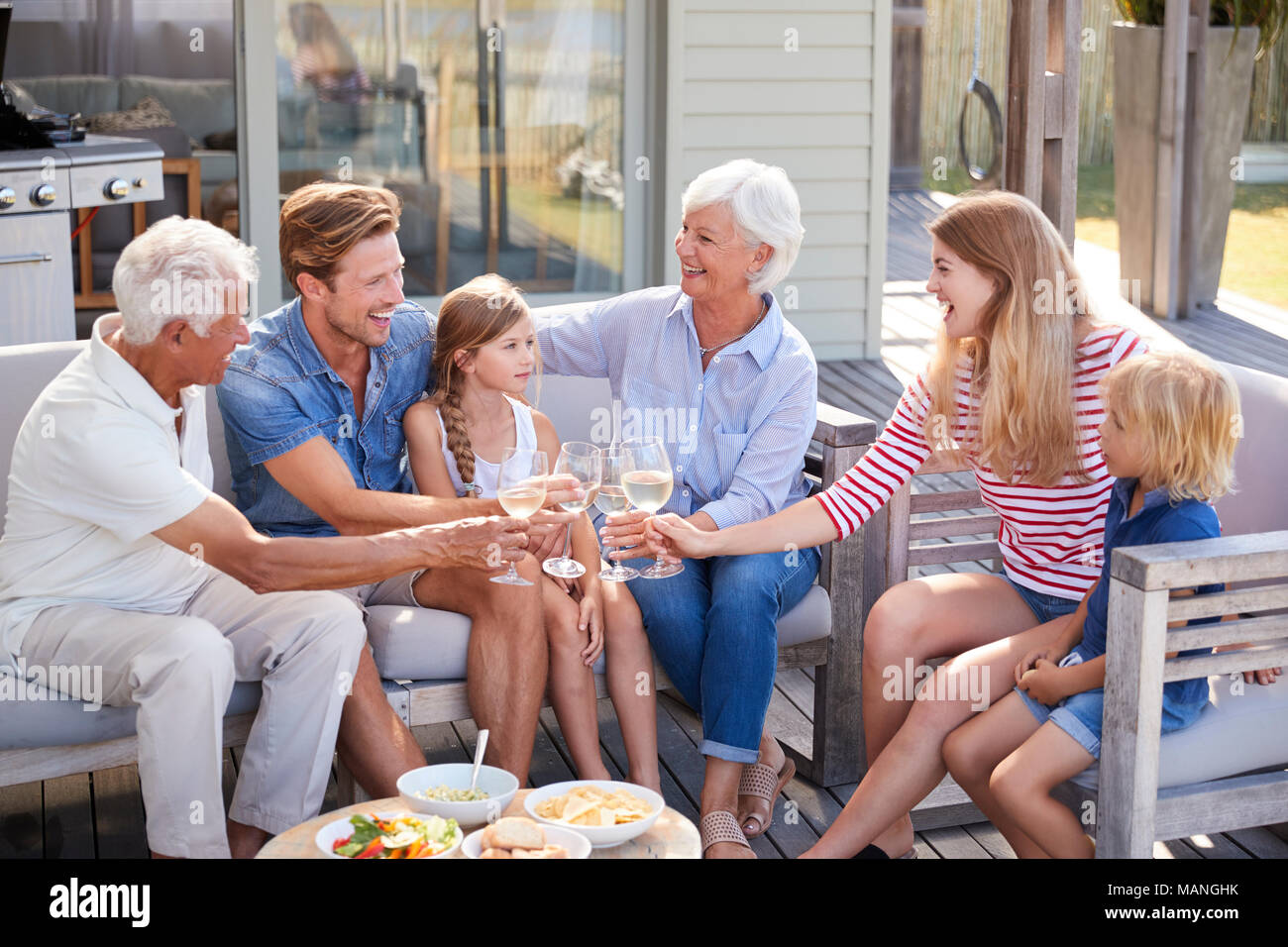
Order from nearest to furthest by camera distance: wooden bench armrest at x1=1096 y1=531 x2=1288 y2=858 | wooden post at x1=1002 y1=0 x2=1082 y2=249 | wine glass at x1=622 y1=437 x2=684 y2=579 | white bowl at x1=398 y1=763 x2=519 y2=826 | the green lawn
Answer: white bowl at x1=398 y1=763 x2=519 y2=826 < wooden bench armrest at x1=1096 y1=531 x2=1288 y2=858 < wine glass at x1=622 y1=437 x2=684 y2=579 < wooden post at x1=1002 y1=0 x2=1082 y2=249 < the green lawn

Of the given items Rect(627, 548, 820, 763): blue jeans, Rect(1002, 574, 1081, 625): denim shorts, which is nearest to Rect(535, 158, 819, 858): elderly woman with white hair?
Rect(627, 548, 820, 763): blue jeans

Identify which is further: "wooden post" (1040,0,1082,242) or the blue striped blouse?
"wooden post" (1040,0,1082,242)

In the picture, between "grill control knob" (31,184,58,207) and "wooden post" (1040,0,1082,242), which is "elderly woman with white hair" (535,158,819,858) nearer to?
"wooden post" (1040,0,1082,242)

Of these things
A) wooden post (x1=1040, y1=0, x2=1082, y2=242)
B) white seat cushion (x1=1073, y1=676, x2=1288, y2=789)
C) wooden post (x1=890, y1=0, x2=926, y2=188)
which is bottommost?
white seat cushion (x1=1073, y1=676, x2=1288, y2=789)

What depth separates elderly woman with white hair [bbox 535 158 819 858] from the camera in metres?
2.69

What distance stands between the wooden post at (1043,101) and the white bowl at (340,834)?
2687 mm

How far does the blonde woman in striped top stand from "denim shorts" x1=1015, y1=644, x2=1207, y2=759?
18cm

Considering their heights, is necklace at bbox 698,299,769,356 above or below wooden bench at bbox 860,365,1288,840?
above

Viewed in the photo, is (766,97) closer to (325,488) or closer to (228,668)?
(325,488)

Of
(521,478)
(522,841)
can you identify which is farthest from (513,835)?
(521,478)

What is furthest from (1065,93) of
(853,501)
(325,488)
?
(325,488)

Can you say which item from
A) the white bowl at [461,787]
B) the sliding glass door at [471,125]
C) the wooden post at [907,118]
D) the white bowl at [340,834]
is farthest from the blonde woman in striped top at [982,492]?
the wooden post at [907,118]

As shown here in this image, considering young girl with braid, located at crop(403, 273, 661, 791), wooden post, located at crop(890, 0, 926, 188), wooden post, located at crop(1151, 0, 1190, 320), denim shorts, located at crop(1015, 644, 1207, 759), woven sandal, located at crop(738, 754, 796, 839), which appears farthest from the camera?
wooden post, located at crop(890, 0, 926, 188)

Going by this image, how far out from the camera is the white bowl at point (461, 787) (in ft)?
6.33
